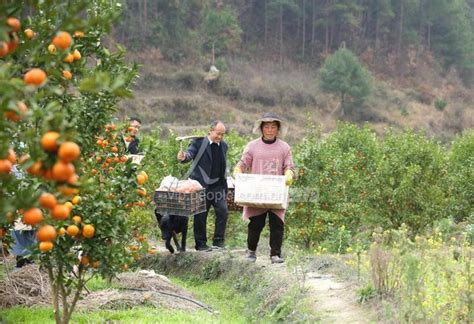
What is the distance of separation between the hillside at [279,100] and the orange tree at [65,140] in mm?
32342

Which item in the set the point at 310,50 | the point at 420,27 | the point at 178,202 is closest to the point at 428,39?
the point at 420,27

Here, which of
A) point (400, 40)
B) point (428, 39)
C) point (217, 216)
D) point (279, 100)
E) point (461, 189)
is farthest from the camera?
point (400, 40)

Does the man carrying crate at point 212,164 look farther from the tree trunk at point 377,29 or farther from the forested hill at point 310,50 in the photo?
the tree trunk at point 377,29

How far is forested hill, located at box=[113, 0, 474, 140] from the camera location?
45906mm

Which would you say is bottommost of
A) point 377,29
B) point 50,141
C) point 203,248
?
point 203,248

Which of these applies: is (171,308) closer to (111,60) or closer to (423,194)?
(111,60)

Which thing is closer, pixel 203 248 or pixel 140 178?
pixel 140 178

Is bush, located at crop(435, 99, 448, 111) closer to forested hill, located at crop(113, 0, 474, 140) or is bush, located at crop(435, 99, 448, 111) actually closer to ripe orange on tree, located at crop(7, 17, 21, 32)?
forested hill, located at crop(113, 0, 474, 140)

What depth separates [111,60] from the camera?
16.1ft

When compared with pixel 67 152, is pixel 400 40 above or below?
above

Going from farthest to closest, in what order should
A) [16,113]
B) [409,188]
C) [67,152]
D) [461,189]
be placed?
[461,189]
[409,188]
[16,113]
[67,152]

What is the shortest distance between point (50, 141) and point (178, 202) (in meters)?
6.26

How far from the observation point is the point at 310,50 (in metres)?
55.8

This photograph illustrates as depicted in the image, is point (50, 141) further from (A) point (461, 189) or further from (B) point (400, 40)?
(B) point (400, 40)
